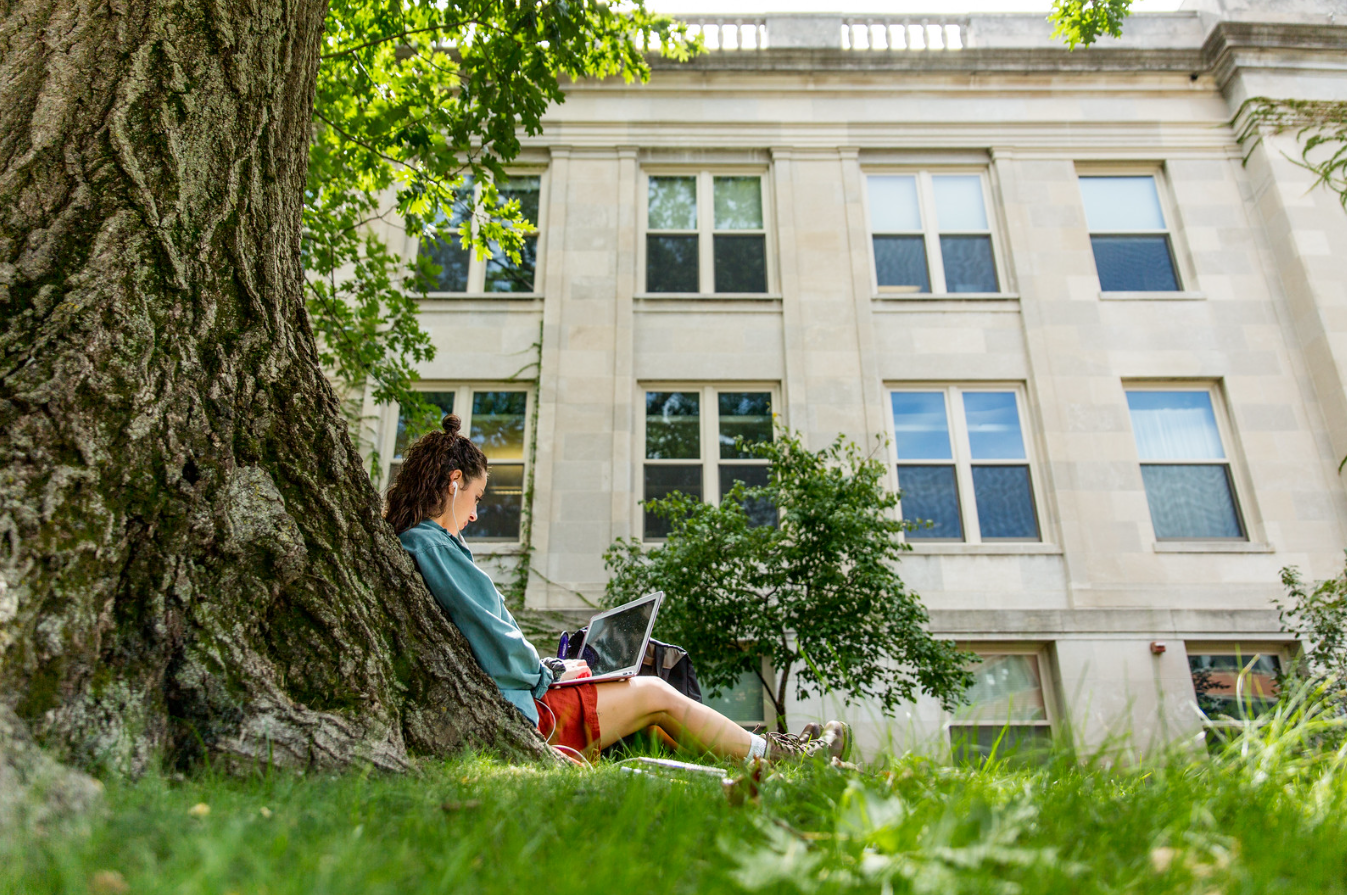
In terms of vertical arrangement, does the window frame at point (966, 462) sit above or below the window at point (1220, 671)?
above

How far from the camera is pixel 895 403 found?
10578mm

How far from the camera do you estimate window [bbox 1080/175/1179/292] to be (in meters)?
11.1

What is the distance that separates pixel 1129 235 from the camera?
37.3 ft

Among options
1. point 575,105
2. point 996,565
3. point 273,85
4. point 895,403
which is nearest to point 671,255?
point 575,105

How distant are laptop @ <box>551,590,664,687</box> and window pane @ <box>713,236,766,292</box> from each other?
23.7ft

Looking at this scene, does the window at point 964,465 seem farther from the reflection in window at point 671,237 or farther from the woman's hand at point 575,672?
the woman's hand at point 575,672

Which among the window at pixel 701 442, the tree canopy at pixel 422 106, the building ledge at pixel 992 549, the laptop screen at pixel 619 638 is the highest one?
the tree canopy at pixel 422 106

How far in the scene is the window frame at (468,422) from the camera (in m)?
9.72

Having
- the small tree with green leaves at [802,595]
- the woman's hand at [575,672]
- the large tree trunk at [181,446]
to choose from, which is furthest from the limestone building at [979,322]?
the large tree trunk at [181,446]

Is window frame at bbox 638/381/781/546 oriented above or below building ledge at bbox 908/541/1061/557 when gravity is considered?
above

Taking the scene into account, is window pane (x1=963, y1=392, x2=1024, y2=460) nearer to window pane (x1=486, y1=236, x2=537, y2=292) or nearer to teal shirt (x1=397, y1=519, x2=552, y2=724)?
window pane (x1=486, y1=236, x2=537, y2=292)

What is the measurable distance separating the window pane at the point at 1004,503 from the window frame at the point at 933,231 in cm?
259

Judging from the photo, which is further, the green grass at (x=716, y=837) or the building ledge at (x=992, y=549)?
the building ledge at (x=992, y=549)

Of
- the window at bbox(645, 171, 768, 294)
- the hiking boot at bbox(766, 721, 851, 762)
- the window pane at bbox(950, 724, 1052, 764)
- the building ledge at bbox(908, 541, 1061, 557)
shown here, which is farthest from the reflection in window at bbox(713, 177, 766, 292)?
the window pane at bbox(950, 724, 1052, 764)
